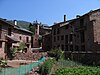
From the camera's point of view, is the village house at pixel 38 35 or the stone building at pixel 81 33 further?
the village house at pixel 38 35

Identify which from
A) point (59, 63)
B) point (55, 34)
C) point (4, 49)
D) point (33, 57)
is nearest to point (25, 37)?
point (55, 34)

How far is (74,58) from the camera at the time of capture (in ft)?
118

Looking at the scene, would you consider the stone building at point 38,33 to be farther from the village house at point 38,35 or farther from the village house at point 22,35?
the village house at point 22,35

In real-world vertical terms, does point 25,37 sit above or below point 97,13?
below

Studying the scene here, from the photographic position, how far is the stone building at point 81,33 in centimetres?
4219

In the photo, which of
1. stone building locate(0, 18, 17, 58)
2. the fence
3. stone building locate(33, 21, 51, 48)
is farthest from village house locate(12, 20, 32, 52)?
the fence

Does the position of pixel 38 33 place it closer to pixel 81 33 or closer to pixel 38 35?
pixel 38 35

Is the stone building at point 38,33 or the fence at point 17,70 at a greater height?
the stone building at point 38,33

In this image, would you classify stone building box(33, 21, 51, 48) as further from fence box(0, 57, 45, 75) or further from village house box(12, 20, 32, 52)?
fence box(0, 57, 45, 75)

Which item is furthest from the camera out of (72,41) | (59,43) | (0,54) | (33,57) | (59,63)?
(59,43)

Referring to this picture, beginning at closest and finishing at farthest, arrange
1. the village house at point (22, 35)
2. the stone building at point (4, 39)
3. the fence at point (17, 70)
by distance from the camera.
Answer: the fence at point (17, 70) → the stone building at point (4, 39) → the village house at point (22, 35)

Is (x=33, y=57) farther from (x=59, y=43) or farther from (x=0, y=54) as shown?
(x=59, y=43)

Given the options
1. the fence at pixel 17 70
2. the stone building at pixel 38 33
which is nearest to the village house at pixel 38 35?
the stone building at pixel 38 33

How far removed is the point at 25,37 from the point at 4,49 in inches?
929
